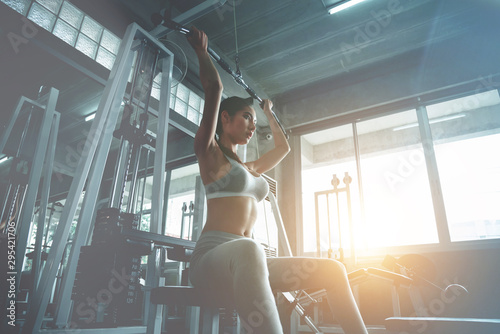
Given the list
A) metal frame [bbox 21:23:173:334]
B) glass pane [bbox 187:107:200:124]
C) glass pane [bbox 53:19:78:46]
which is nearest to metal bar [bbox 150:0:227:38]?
metal frame [bbox 21:23:173:334]

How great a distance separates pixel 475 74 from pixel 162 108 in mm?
3202

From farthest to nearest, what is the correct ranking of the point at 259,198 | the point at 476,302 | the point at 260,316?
1. the point at 476,302
2. the point at 259,198
3. the point at 260,316

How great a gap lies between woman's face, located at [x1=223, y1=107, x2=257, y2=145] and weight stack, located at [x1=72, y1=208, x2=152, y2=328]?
22.5 inches

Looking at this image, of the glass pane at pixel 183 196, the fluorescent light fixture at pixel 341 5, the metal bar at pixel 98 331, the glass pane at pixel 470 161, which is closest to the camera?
the metal bar at pixel 98 331

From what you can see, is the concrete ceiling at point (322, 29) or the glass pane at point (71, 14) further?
the concrete ceiling at point (322, 29)

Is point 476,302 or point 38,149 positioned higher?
point 38,149

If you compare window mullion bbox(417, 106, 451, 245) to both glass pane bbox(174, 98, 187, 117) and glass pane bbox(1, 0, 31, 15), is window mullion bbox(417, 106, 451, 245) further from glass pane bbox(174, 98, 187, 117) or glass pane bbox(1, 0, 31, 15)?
glass pane bbox(1, 0, 31, 15)

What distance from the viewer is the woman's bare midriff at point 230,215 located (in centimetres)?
101

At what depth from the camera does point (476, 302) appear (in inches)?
110

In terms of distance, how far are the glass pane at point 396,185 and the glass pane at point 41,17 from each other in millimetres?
3351

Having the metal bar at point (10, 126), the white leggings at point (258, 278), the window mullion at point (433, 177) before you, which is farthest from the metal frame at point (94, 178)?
the window mullion at point (433, 177)

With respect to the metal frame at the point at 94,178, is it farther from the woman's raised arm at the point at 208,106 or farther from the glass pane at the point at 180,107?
the glass pane at the point at 180,107

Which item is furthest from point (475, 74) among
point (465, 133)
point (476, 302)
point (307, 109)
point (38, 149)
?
point (38, 149)

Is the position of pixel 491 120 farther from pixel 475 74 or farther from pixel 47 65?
pixel 47 65
